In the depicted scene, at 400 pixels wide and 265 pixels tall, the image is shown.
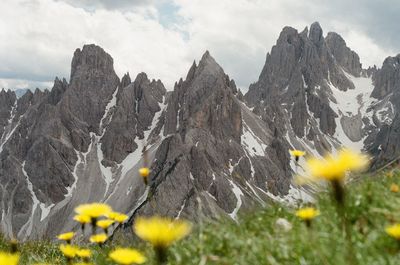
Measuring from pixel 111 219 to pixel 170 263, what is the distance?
85 cm

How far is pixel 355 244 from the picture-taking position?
4.63m

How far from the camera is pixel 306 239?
4797 mm

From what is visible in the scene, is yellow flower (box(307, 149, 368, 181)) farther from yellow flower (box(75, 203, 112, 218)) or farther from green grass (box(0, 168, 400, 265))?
yellow flower (box(75, 203, 112, 218))

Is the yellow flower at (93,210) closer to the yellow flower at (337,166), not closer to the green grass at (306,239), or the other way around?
the green grass at (306,239)

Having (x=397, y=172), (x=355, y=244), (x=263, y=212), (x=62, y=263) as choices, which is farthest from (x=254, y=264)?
(x=62, y=263)

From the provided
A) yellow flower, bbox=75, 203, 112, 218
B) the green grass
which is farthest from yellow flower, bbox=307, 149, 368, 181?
yellow flower, bbox=75, 203, 112, 218

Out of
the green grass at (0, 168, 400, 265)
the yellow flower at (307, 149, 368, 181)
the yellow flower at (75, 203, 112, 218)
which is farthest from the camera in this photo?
the green grass at (0, 168, 400, 265)

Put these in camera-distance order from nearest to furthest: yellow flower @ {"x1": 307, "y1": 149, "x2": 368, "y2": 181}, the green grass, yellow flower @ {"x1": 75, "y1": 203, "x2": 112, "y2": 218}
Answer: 1. yellow flower @ {"x1": 307, "y1": 149, "x2": 368, "y2": 181}
2. yellow flower @ {"x1": 75, "y1": 203, "x2": 112, "y2": 218}
3. the green grass

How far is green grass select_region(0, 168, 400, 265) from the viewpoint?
4.39 m

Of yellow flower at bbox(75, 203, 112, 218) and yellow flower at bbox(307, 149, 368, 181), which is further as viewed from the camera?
yellow flower at bbox(75, 203, 112, 218)

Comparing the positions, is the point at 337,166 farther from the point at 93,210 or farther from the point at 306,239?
the point at 93,210

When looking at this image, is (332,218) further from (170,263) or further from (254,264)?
(170,263)

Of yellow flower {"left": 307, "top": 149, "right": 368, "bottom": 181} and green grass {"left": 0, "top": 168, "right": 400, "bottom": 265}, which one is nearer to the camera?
yellow flower {"left": 307, "top": 149, "right": 368, "bottom": 181}

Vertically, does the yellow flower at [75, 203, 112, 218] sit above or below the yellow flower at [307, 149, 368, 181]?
below
